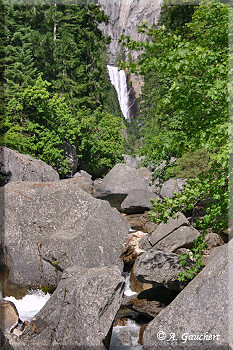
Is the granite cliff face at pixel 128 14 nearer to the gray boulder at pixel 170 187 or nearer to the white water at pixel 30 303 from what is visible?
the gray boulder at pixel 170 187

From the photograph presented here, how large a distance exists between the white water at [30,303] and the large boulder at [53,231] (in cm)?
28

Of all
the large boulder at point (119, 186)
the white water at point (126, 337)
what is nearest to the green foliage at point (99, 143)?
the large boulder at point (119, 186)

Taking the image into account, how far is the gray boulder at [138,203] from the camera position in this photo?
716 inches

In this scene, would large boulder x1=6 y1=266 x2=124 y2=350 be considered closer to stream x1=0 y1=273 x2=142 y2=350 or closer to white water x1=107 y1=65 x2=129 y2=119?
stream x1=0 y1=273 x2=142 y2=350

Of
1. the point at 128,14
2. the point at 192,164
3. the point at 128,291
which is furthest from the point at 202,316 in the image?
the point at 128,14

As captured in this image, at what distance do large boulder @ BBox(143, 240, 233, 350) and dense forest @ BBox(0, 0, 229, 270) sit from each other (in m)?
0.76

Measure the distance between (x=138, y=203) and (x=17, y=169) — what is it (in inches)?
238

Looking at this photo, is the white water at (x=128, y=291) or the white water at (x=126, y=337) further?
the white water at (x=128, y=291)

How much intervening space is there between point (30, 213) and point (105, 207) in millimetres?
2263

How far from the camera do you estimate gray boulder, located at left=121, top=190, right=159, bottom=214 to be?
18188 mm

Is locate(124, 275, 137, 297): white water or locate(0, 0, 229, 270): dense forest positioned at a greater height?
locate(0, 0, 229, 270): dense forest

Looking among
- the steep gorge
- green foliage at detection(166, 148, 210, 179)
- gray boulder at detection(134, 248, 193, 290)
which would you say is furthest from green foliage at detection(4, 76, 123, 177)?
the steep gorge

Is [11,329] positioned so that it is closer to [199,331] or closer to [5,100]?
[199,331]

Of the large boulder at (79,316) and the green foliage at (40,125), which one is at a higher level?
the large boulder at (79,316)
